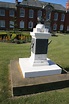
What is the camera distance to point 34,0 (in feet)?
129

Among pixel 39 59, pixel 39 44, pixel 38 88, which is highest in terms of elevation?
pixel 39 44

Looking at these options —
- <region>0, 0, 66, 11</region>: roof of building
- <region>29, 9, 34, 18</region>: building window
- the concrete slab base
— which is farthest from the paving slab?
<region>29, 9, 34, 18</region>: building window

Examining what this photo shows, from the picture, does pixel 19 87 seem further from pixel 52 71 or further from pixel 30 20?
pixel 30 20

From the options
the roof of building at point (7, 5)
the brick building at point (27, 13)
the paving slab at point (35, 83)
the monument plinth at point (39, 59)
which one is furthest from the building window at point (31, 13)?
the paving slab at point (35, 83)

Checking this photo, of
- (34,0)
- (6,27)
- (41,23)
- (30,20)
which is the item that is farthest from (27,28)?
(41,23)

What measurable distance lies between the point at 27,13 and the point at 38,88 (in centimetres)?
3523

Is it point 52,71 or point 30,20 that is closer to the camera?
point 52,71

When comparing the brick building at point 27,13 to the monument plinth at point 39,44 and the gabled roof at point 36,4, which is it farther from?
the monument plinth at point 39,44

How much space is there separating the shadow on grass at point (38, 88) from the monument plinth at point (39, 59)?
68cm

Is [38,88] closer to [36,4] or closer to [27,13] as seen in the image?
[27,13]

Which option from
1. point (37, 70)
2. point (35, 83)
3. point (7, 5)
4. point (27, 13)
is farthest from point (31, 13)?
point (35, 83)

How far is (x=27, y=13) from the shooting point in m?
37.6

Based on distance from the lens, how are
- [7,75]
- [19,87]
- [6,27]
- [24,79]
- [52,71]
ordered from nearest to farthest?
[19,87]
[24,79]
[52,71]
[7,75]
[6,27]

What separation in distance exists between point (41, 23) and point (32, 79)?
8.80 feet
